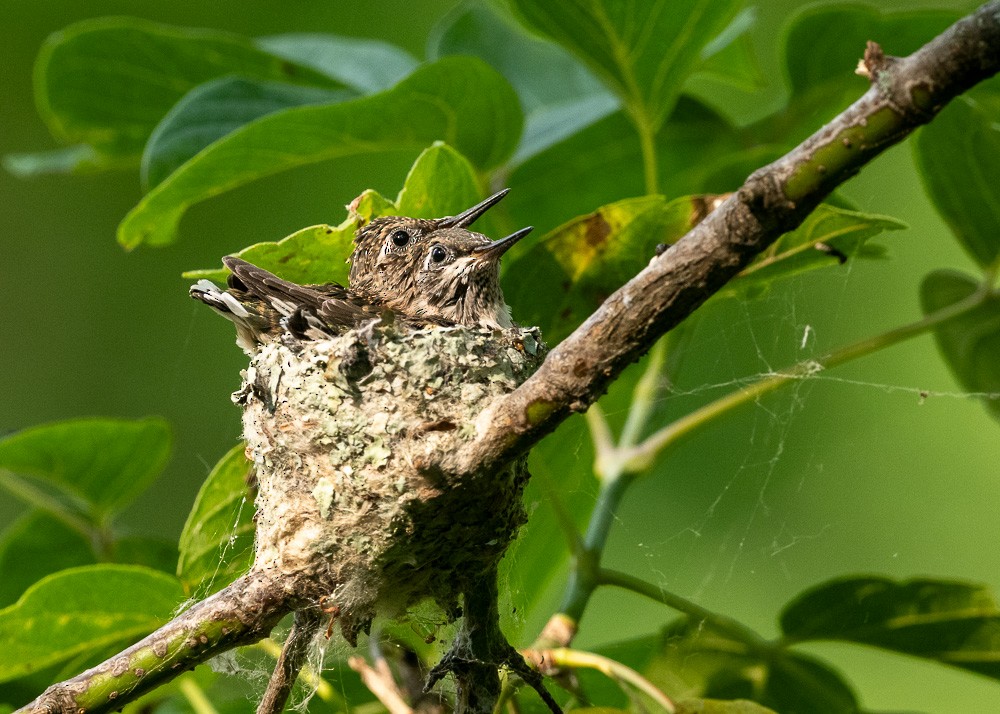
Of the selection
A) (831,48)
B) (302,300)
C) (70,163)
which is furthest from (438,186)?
(70,163)

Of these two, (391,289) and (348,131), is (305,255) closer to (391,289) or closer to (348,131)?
(348,131)

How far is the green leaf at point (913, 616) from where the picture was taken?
2.26 m

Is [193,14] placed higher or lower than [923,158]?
higher

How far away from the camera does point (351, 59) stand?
3.08 m

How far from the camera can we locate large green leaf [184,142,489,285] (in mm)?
2031

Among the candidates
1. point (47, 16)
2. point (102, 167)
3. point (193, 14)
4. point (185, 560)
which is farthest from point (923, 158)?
point (47, 16)

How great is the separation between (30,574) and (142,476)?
0.38 m

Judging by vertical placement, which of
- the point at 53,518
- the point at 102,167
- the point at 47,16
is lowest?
the point at 53,518

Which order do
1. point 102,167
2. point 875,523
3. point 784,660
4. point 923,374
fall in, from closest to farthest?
point 784,660, point 102,167, point 923,374, point 875,523

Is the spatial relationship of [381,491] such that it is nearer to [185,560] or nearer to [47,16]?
[185,560]

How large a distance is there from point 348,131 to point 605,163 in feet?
3.12

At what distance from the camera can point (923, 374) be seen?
4.71 m

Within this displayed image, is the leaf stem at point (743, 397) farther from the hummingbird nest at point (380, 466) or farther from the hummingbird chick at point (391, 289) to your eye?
the hummingbird chick at point (391, 289)

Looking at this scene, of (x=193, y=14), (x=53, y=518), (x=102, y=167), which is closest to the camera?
(x=53, y=518)
